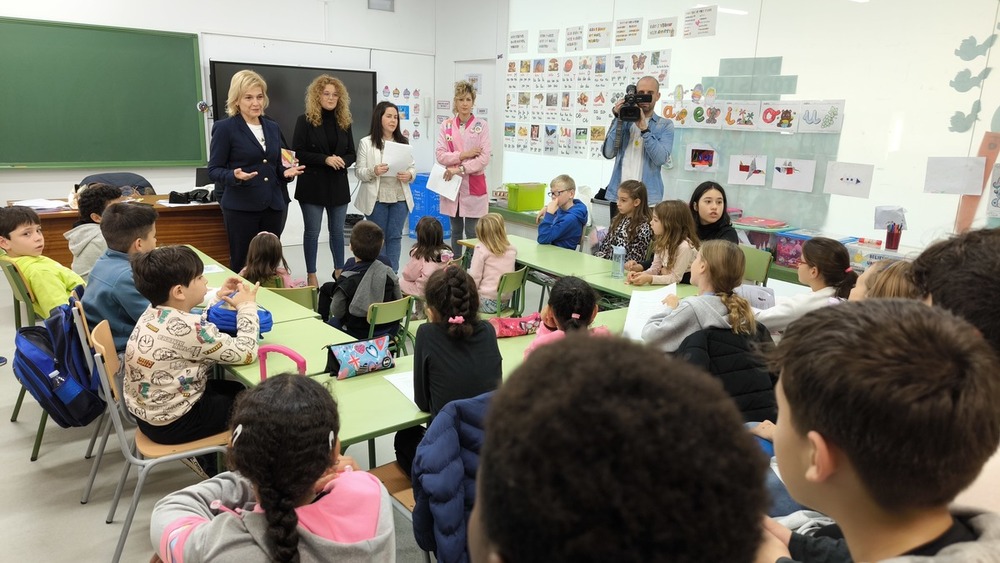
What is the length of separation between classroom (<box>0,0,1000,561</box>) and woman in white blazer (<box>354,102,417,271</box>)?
20cm

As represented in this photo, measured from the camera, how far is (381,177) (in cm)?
526

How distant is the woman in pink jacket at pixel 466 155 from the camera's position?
217 inches

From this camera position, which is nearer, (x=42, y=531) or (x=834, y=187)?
(x=42, y=531)

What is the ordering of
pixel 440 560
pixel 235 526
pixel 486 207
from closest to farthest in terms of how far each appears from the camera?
pixel 235 526, pixel 440 560, pixel 486 207

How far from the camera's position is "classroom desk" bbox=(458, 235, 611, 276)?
408 cm

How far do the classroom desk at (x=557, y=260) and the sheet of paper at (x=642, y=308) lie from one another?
66 centimetres

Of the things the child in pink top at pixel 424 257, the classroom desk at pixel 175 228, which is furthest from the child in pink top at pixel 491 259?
the classroom desk at pixel 175 228

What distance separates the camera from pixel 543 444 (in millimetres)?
451

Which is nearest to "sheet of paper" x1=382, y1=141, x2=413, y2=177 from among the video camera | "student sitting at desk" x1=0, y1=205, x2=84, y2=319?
the video camera

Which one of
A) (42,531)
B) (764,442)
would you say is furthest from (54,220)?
(764,442)

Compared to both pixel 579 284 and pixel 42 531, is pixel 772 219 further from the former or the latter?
pixel 42 531

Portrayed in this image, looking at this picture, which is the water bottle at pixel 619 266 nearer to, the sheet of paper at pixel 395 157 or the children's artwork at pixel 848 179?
the children's artwork at pixel 848 179

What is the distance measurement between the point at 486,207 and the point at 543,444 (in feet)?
17.3

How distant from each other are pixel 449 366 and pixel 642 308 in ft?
4.13
